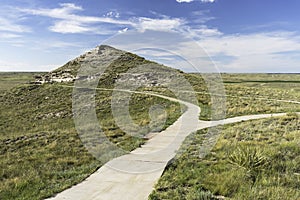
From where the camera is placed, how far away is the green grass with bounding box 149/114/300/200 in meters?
6.80

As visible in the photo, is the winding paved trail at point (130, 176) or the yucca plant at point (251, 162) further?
the yucca plant at point (251, 162)

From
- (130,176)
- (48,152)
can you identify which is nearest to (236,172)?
(130,176)

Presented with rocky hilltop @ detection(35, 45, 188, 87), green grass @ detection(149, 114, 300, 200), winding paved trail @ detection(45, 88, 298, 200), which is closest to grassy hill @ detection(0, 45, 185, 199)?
winding paved trail @ detection(45, 88, 298, 200)

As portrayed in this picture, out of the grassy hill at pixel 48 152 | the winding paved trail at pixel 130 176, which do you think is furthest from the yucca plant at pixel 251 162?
the grassy hill at pixel 48 152

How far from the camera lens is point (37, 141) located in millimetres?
16516

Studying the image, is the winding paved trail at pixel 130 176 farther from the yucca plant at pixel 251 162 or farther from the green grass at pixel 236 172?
the yucca plant at pixel 251 162

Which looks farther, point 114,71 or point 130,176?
point 114,71

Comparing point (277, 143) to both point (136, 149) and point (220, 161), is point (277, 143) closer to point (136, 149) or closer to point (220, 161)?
point (220, 161)

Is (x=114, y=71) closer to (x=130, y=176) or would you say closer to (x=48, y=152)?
(x=48, y=152)

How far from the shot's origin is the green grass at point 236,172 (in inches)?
268

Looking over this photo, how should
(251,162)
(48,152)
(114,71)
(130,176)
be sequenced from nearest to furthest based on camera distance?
A: (130,176) < (251,162) < (48,152) < (114,71)

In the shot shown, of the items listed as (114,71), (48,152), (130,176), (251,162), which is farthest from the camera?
(114,71)

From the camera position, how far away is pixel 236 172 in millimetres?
7992

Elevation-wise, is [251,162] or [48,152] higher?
[251,162]
